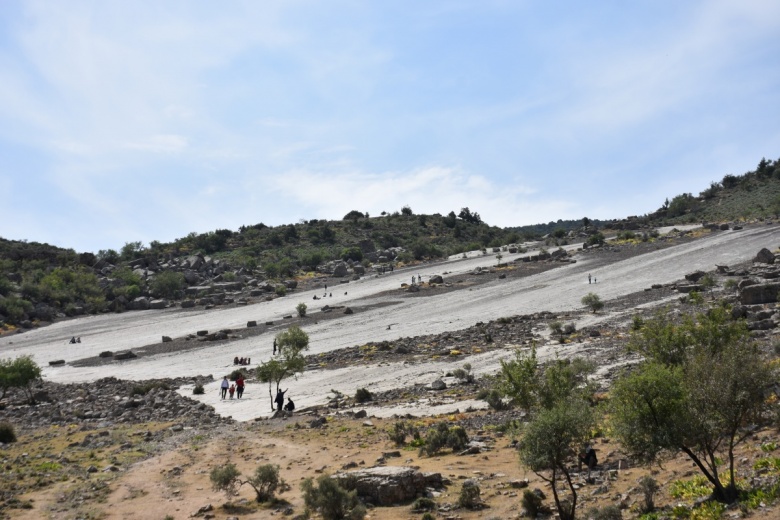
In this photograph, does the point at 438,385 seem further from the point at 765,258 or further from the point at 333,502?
the point at 765,258

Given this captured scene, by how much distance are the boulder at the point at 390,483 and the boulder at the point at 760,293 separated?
2946 centimetres

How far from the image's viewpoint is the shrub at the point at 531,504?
13.0m

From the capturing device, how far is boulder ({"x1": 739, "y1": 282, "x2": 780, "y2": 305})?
36438 millimetres

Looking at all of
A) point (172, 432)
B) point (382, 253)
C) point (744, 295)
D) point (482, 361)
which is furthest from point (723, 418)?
point (382, 253)

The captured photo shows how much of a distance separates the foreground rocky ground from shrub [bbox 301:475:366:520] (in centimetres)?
55

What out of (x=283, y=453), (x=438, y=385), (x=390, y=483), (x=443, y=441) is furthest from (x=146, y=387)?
(x=390, y=483)

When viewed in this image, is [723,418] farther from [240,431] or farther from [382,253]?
[382,253]

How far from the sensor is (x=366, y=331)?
179ft

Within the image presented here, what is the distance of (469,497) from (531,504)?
5.38 feet

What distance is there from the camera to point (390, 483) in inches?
605

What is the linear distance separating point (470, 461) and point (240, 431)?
39.3 feet

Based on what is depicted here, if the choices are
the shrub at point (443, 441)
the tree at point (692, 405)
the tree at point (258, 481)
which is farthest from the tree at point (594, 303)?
the tree at point (692, 405)

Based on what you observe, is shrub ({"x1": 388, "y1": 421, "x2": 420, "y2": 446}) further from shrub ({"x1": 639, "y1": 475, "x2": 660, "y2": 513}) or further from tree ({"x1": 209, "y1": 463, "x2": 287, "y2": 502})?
shrub ({"x1": 639, "y1": 475, "x2": 660, "y2": 513})

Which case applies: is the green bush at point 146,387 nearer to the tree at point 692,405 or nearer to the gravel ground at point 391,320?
the gravel ground at point 391,320
